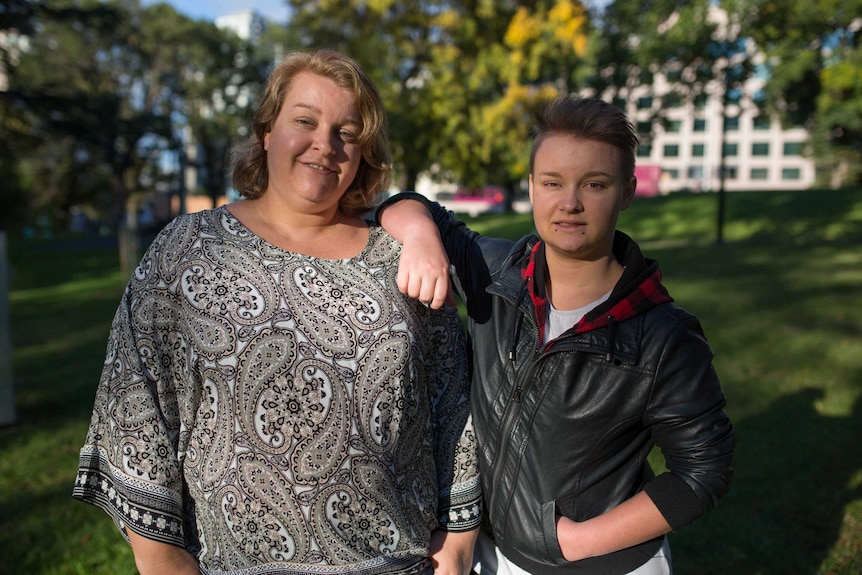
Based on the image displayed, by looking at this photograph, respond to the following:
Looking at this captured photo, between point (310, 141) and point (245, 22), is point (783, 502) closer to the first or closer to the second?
point (310, 141)

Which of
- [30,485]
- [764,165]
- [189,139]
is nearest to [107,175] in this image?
[189,139]

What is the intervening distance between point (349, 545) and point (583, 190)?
1083mm

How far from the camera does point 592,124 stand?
1.85 metres

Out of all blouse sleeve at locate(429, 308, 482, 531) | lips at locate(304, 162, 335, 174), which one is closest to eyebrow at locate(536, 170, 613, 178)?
blouse sleeve at locate(429, 308, 482, 531)

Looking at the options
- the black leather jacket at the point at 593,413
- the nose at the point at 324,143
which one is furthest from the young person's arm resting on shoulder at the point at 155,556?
the nose at the point at 324,143

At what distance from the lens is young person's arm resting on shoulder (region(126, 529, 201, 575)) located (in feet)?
5.75

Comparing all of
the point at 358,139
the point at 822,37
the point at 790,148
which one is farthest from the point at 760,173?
the point at 358,139

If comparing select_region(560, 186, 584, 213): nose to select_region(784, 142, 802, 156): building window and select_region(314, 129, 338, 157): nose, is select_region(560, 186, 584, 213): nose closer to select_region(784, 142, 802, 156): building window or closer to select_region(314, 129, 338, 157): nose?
select_region(314, 129, 338, 157): nose

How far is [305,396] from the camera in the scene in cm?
179

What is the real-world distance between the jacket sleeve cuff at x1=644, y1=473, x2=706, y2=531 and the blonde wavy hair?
1.14 metres

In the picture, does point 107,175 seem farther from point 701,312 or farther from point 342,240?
point 342,240

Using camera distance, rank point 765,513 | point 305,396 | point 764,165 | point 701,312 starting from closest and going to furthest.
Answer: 1. point 305,396
2. point 765,513
3. point 701,312
4. point 764,165

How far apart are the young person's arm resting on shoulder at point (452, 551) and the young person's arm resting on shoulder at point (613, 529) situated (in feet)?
0.98

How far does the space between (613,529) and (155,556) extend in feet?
3.74
